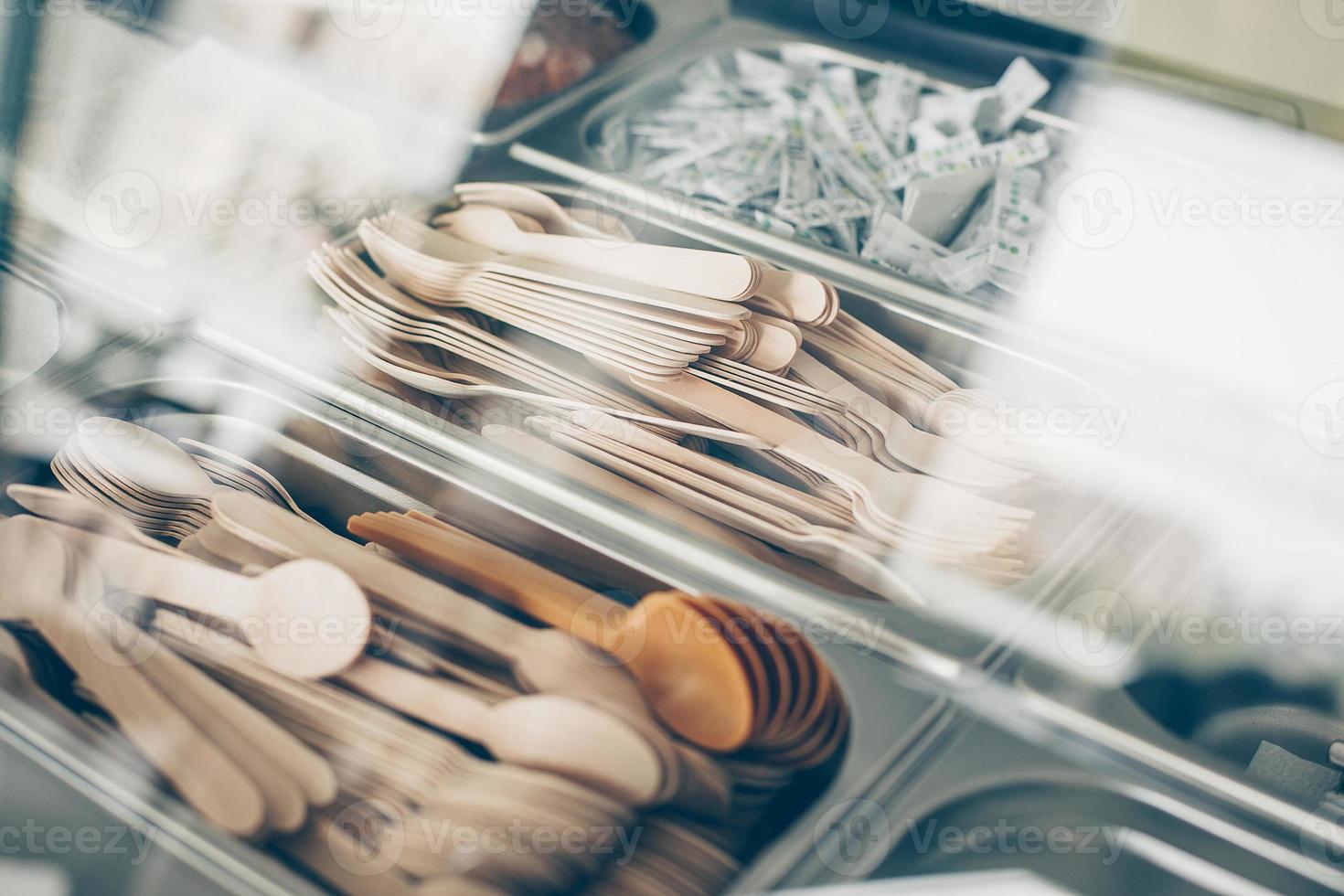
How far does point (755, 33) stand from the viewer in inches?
63.0

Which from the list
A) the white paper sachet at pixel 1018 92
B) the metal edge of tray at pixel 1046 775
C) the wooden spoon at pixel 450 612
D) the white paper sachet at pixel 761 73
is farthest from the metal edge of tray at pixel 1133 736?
the white paper sachet at pixel 761 73

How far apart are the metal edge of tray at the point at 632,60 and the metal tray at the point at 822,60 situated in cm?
2

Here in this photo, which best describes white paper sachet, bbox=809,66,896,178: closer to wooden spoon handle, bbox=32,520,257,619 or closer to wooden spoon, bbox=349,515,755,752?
wooden spoon, bbox=349,515,755,752

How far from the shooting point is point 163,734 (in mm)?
642

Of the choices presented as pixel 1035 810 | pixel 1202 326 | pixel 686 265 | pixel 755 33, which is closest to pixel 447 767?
pixel 1035 810

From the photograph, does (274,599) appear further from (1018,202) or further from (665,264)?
(1018,202)

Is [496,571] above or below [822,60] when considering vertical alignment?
below

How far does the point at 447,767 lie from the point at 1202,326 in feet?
2.87

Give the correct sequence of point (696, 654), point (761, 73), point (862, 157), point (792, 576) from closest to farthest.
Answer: point (696, 654) < point (792, 576) < point (862, 157) < point (761, 73)

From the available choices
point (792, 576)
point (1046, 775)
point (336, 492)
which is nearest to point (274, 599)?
point (336, 492)

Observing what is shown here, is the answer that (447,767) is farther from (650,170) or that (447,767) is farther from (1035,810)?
(650,170)

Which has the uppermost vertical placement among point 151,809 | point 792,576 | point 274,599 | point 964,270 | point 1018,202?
point 1018,202

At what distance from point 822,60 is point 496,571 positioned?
110 centimetres

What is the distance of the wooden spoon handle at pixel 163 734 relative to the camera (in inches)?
23.9
